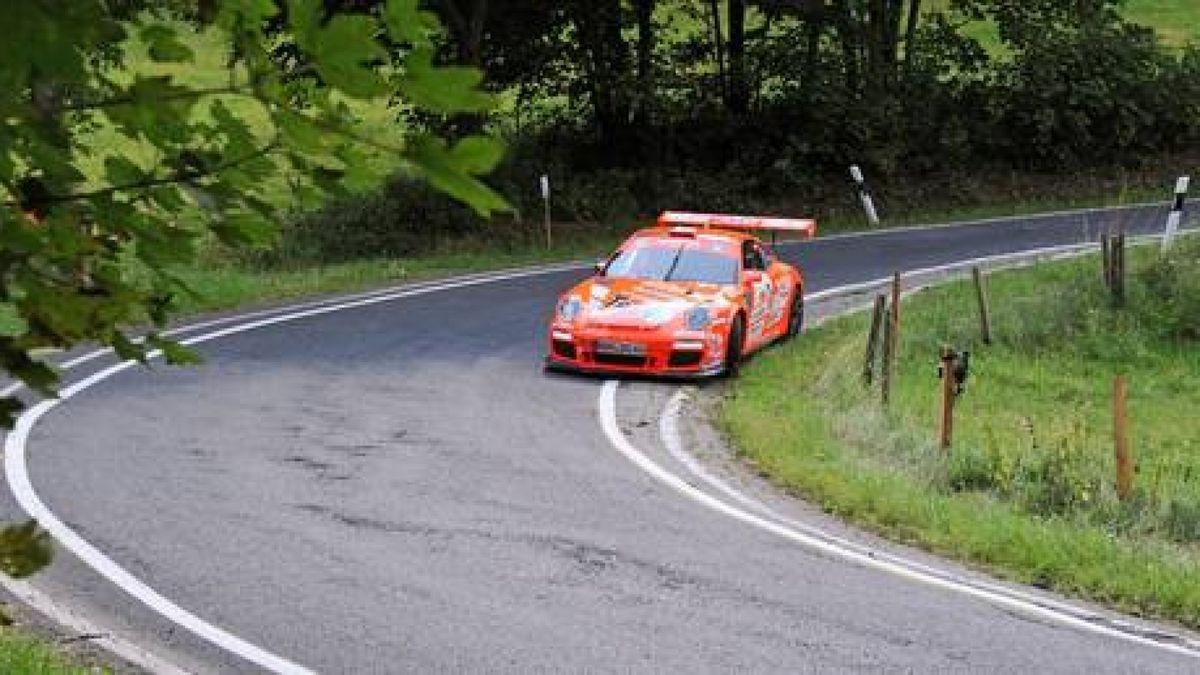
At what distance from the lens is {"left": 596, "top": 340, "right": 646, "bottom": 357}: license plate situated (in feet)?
49.4

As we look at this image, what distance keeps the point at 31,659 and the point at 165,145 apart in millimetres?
5094

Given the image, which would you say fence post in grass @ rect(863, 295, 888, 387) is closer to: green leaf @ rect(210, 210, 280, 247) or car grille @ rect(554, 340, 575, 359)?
car grille @ rect(554, 340, 575, 359)

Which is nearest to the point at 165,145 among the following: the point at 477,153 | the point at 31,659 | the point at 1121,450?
the point at 477,153

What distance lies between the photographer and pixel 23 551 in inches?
81.6

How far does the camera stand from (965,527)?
10039mm

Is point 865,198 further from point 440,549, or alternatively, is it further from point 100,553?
point 100,553

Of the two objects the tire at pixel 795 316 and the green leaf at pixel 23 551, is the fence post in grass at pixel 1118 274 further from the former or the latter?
the green leaf at pixel 23 551

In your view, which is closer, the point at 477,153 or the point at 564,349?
the point at 477,153

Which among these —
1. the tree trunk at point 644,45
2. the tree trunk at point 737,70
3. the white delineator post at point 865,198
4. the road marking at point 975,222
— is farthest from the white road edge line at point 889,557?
the tree trunk at point 737,70

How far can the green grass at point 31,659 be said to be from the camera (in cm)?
634

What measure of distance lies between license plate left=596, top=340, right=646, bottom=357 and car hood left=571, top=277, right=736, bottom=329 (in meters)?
0.17

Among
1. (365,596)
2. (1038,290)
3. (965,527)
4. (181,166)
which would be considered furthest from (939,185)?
(181,166)

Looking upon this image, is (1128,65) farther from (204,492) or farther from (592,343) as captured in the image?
(204,492)

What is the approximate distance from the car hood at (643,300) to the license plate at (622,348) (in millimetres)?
166
